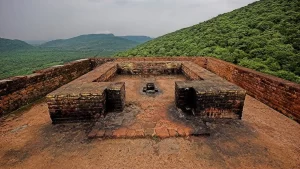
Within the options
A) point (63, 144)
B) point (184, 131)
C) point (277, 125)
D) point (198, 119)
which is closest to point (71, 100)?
point (63, 144)

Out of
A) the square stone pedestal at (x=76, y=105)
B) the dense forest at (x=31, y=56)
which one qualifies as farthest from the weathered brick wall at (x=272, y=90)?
the dense forest at (x=31, y=56)

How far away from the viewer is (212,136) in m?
2.69

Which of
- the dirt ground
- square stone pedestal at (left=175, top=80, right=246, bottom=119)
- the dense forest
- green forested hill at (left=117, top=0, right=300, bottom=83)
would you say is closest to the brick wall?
the dirt ground

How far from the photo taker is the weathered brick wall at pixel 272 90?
3350 mm

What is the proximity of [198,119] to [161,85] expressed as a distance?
241cm

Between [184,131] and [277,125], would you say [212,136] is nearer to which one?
[184,131]

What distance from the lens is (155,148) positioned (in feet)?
7.92

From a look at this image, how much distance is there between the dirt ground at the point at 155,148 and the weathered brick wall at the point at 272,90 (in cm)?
35

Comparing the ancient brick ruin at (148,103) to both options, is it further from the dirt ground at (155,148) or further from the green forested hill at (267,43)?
the green forested hill at (267,43)

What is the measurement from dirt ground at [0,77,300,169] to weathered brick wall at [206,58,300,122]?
348mm

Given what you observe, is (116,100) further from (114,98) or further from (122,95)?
(122,95)

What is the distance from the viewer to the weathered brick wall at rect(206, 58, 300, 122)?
335 centimetres

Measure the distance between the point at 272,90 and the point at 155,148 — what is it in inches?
126

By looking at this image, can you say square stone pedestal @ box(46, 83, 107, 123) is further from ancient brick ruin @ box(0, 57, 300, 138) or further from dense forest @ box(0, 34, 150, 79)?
dense forest @ box(0, 34, 150, 79)
